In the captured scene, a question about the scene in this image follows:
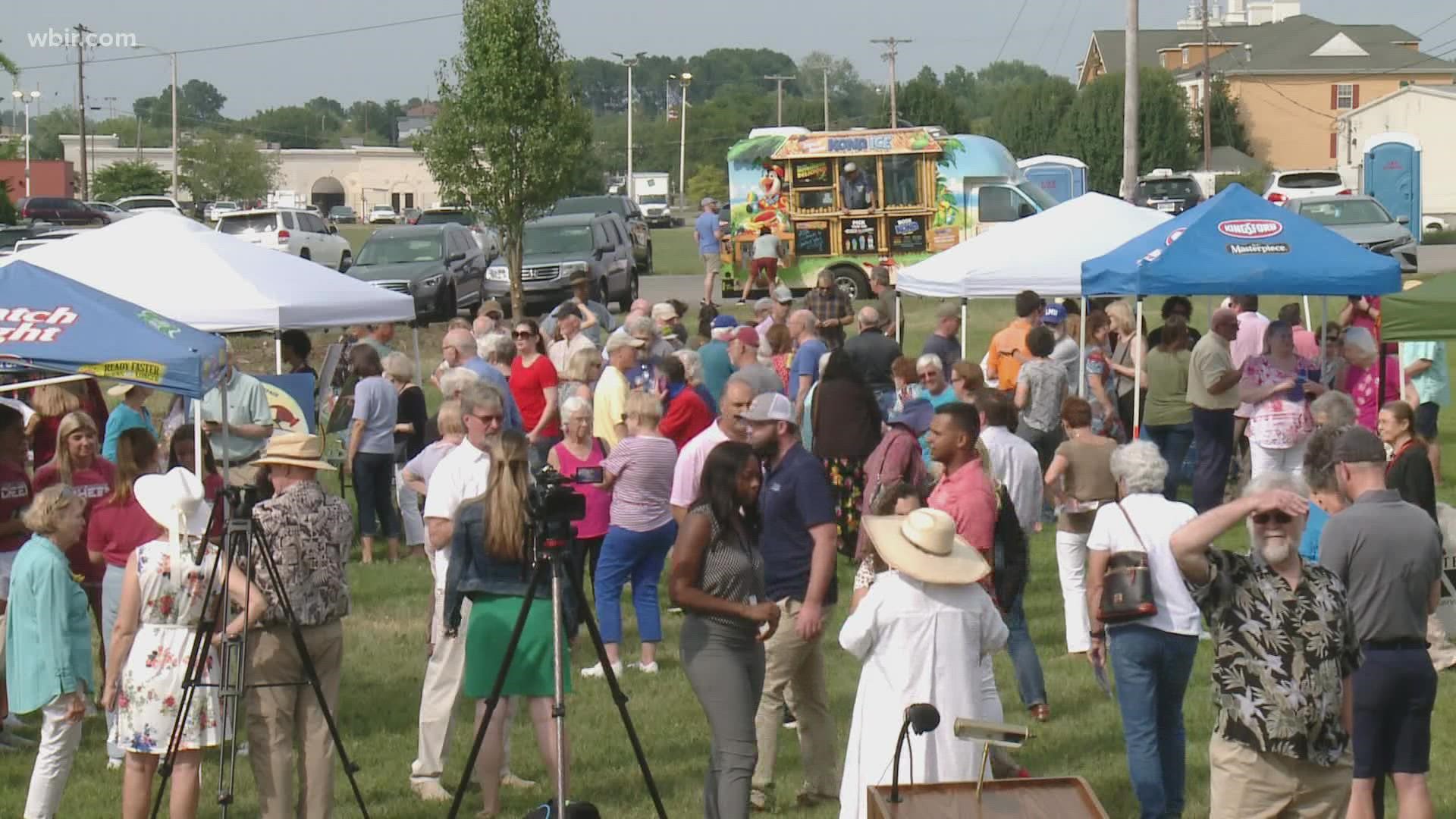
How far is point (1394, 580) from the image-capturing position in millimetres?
6328

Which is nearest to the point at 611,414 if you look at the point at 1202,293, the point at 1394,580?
the point at 1202,293

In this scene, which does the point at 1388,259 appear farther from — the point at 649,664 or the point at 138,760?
the point at 138,760

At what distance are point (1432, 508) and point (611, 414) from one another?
5.55 meters

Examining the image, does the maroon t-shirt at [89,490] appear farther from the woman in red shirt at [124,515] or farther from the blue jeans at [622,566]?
the blue jeans at [622,566]

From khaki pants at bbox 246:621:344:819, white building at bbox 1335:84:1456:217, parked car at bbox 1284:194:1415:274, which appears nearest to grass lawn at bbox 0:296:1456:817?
khaki pants at bbox 246:621:344:819

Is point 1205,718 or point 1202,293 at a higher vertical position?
point 1202,293

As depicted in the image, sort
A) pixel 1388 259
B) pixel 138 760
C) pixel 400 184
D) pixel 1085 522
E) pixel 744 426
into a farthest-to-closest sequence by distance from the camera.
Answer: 1. pixel 400 184
2. pixel 1388 259
3. pixel 1085 522
4. pixel 744 426
5. pixel 138 760

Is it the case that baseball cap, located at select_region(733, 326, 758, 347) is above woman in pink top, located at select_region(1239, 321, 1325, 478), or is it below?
above

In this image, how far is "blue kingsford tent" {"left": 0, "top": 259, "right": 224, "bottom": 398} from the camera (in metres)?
8.42

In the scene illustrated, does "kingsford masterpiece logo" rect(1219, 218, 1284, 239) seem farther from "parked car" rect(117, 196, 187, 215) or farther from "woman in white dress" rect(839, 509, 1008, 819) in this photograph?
"parked car" rect(117, 196, 187, 215)

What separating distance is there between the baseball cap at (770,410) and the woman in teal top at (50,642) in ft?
9.95

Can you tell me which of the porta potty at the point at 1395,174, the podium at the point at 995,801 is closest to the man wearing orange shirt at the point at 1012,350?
the podium at the point at 995,801

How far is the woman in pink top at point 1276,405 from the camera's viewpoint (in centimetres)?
1278

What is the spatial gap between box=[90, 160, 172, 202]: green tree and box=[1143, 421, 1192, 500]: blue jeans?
257 feet
